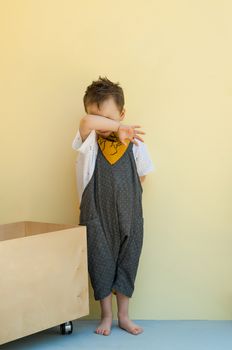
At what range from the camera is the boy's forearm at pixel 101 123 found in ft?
4.94

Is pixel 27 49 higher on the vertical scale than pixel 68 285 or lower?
higher

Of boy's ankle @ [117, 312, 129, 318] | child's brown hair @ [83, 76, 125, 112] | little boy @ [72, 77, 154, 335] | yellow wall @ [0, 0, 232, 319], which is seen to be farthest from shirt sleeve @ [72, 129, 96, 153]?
boy's ankle @ [117, 312, 129, 318]

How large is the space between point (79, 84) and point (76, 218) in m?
0.49

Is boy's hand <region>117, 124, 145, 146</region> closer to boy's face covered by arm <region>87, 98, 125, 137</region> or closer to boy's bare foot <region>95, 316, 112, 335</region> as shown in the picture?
boy's face covered by arm <region>87, 98, 125, 137</region>

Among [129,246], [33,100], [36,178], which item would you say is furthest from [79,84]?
[129,246]

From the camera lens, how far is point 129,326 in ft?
5.06

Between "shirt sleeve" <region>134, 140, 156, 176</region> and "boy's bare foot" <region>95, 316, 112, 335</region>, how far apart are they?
1.60 ft

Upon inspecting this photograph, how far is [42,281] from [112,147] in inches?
19.3

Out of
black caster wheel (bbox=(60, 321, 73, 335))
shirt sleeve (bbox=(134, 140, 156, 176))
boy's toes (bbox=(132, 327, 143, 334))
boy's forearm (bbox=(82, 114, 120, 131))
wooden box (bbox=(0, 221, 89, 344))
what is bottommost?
boy's toes (bbox=(132, 327, 143, 334))

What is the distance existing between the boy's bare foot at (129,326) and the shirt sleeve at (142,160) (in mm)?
480

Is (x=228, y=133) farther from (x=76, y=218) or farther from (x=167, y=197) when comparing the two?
(x=76, y=218)

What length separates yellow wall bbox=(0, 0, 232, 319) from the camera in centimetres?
166

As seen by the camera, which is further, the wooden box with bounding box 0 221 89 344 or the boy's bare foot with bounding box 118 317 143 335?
the boy's bare foot with bounding box 118 317 143 335

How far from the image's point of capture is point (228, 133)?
1.65m
